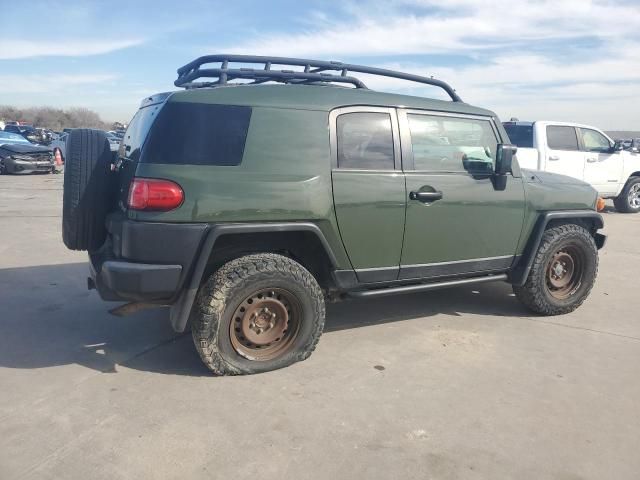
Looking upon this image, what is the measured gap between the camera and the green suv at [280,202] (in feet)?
10.4

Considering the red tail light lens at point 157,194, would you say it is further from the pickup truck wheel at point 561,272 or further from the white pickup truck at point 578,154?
the white pickup truck at point 578,154

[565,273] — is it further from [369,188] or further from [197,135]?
[197,135]

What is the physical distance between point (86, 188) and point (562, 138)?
9510 mm

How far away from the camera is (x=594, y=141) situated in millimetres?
10914

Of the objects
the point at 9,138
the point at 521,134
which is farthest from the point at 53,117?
the point at 521,134

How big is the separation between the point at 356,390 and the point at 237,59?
2447mm

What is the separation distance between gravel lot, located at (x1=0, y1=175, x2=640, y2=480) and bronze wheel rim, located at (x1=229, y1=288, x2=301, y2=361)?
189 millimetres

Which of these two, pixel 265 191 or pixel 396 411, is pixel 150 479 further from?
pixel 265 191

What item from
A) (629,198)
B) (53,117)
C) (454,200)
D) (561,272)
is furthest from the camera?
(53,117)

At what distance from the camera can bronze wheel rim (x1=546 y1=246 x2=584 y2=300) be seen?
4797mm

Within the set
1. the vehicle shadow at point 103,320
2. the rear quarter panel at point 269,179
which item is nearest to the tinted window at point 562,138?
the vehicle shadow at point 103,320

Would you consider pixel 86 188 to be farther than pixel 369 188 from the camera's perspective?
No

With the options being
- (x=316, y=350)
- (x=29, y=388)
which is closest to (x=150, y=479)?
(x=29, y=388)

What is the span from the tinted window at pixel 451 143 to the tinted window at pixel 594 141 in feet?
24.6
